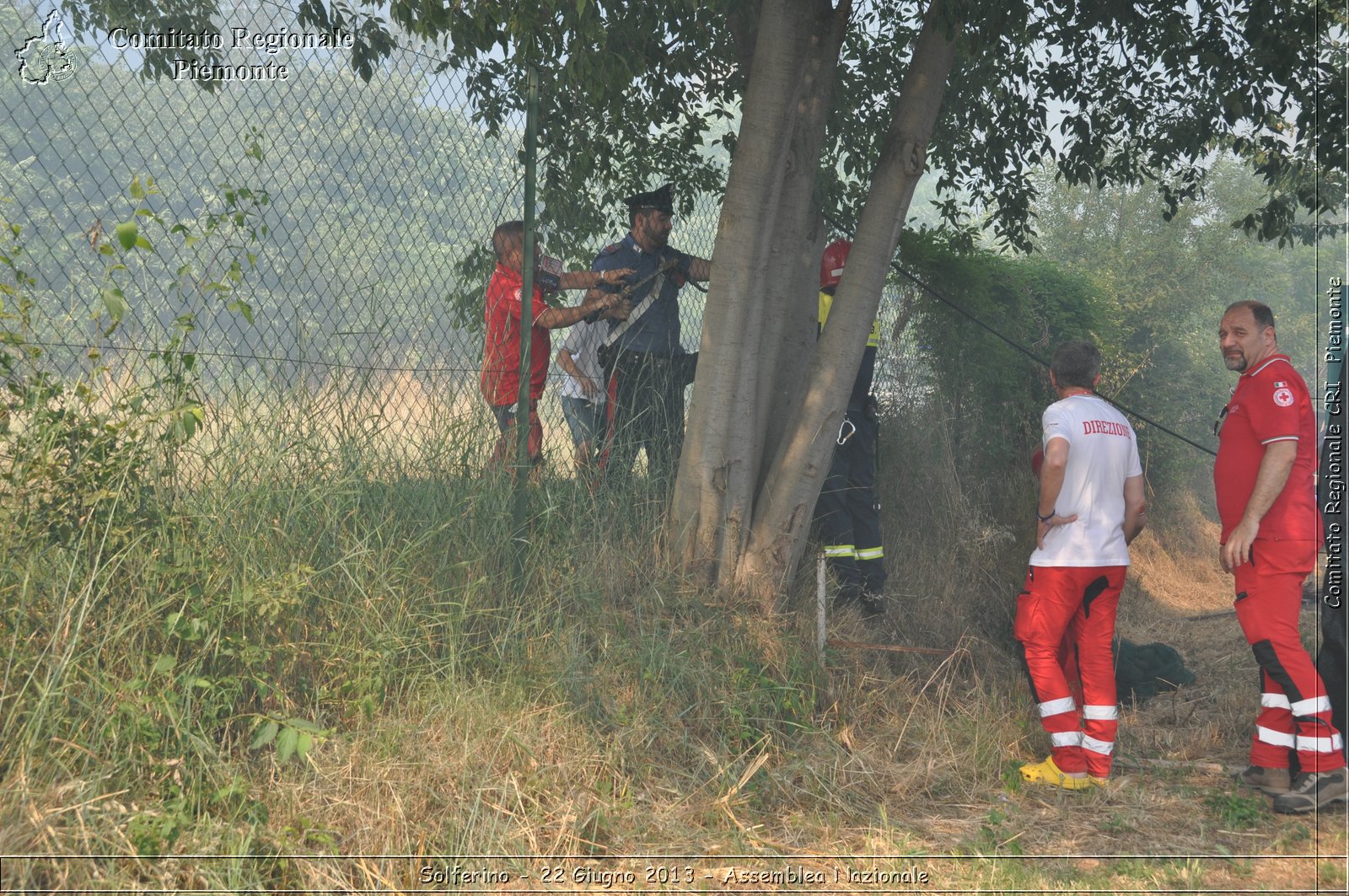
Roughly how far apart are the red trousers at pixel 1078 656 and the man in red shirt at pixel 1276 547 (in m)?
0.53

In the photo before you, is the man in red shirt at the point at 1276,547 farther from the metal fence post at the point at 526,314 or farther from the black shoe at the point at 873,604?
the metal fence post at the point at 526,314

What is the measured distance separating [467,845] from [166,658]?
1130 mm

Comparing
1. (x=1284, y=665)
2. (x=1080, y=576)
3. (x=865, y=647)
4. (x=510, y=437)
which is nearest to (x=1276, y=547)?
(x=1284, y=665)

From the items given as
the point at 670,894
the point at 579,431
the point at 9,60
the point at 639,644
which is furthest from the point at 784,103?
the point at 670,894

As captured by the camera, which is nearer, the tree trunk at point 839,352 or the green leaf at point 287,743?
the green leaf at point 287,743

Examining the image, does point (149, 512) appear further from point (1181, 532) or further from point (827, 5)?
point (1181, 532)

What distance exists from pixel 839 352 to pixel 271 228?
8.66 ft

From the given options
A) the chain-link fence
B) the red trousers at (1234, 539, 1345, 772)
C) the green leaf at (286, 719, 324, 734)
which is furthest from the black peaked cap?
the green leaf at (286, 719, 324, 734)

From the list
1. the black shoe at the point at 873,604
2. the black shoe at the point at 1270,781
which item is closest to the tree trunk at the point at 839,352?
the black shoe at the point at 873,604

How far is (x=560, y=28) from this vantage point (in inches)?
219

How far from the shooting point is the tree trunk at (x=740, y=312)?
16.8ft

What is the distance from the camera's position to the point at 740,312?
17.1ft

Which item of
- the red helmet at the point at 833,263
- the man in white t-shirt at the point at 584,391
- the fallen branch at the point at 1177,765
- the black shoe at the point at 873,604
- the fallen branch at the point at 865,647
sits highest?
the red helmet at the point at 833,263

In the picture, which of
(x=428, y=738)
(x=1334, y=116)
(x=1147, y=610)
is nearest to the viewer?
(x=428, y=738)
